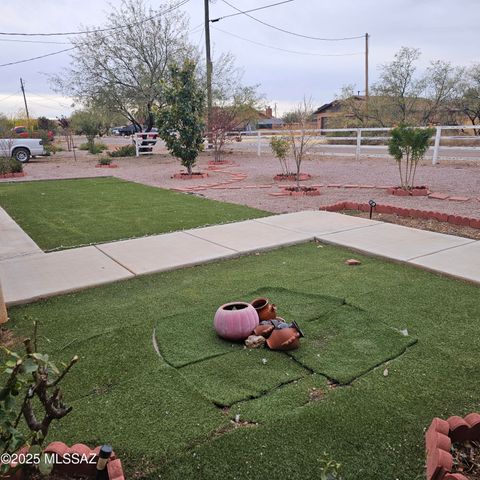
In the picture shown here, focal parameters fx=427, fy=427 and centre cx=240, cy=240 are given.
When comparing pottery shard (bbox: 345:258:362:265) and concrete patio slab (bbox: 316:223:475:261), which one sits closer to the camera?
pottery shard (bbox: 345:258:362:265)

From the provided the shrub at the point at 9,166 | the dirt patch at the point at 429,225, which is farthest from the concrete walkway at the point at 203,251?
the shrub at the point at 9,166

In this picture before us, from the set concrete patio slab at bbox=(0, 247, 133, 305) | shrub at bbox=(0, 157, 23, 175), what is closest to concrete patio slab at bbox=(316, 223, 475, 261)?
concrete patio slab at bbox=(0, 247, 133, 305)

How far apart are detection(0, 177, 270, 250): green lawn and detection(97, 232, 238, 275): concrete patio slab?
1.71ft

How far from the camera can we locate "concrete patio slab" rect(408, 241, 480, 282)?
3955 mm

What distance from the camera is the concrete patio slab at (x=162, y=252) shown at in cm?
443

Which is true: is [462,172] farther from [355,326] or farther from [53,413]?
[53,413]

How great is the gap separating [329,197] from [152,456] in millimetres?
7280

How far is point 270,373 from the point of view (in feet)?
8.38

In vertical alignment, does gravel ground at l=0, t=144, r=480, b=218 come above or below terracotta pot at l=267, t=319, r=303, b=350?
above

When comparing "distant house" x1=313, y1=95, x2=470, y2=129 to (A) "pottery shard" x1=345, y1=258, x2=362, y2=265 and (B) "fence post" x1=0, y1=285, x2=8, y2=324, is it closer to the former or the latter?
(A) "pottery shard" x1=345, y1=258, x2=362, y2=265

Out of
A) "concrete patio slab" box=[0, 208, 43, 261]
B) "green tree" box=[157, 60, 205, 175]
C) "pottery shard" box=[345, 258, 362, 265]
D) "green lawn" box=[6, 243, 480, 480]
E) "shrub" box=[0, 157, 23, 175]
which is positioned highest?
"green tree" box=[157, 60, 205, 175]

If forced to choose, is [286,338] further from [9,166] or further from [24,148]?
[24,148]

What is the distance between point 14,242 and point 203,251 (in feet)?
8.37

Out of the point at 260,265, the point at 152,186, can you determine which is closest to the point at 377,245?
the point at 260,265
